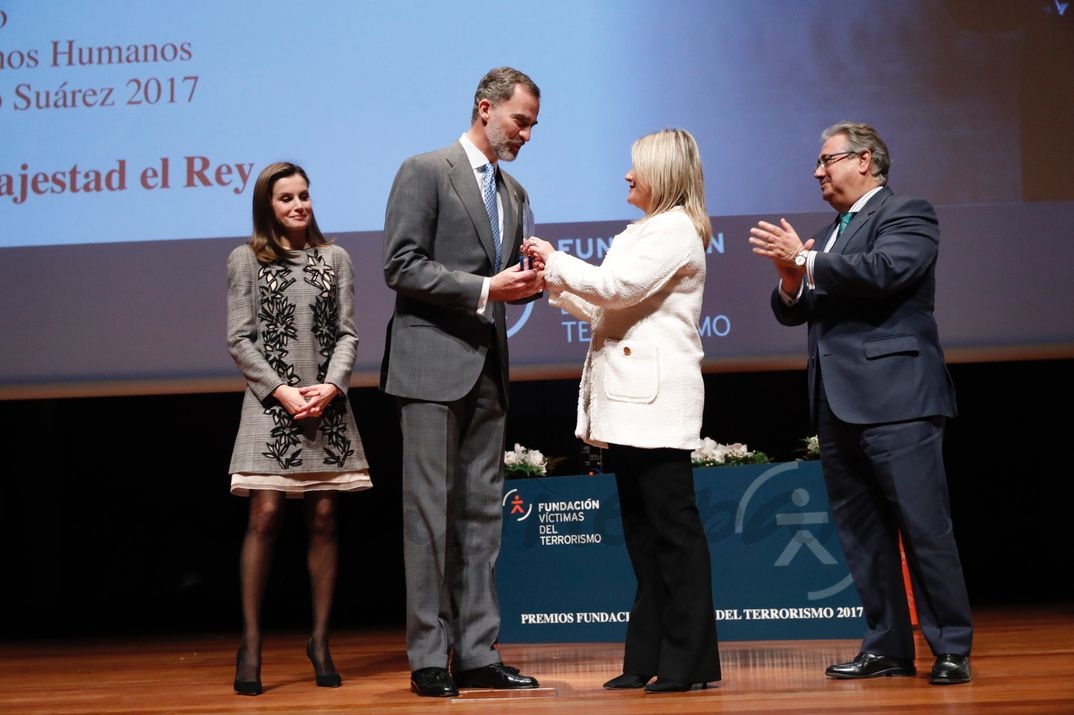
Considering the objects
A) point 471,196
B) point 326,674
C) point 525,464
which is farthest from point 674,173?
point 326,674

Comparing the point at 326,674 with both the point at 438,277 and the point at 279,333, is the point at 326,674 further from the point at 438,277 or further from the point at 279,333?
the point at 438,277

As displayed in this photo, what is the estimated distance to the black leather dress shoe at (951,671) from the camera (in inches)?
104

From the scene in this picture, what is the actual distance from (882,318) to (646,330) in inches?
27.3

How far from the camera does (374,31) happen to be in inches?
166

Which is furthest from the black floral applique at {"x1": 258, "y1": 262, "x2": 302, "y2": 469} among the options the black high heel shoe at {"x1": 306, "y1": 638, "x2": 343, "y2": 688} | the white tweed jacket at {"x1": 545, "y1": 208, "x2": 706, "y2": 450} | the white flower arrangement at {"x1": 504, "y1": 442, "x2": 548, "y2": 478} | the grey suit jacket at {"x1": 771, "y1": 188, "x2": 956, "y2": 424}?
the grey suit jacket at {"x1": 771, "y1": 188, "x2": 956, "y2": 424}

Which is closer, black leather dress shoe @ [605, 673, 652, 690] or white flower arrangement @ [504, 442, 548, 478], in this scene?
black leather dress shoe @ [605, 673, 652, 690]

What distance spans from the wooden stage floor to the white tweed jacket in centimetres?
64

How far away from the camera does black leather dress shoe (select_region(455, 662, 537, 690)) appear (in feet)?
8.84

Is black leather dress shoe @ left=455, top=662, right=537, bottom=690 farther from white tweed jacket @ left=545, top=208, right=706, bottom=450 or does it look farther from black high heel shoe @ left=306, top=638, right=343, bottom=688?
white tweed jacket @ left=545, top=208, right=706, bottom=450

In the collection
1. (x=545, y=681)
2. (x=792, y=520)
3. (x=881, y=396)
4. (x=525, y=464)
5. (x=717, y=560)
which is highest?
(x=881, y=396)

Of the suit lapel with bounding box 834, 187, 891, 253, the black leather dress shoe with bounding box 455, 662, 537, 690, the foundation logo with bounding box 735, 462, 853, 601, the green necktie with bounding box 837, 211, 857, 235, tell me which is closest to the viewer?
the black leather dress shoe with bounding box 455, 662, 537, 690

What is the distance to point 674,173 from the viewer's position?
8.90ft

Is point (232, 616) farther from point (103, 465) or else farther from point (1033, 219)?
point (1033, 219)

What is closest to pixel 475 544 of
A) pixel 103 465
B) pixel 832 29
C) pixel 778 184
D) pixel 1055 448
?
pixel 778 184
